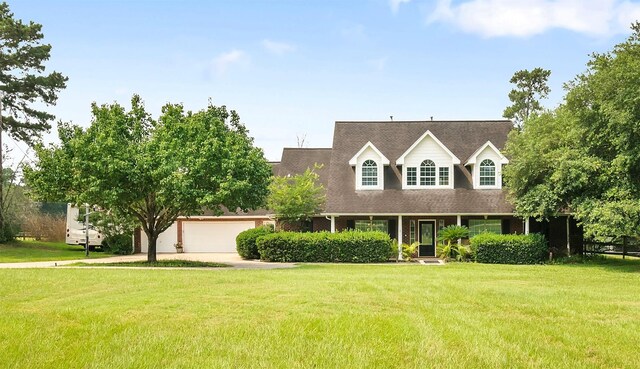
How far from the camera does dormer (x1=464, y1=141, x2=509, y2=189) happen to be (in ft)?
104

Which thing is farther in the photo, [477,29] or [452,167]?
[452,167]

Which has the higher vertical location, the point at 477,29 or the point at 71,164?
the point at 477,29

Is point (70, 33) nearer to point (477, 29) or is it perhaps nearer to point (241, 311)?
point (241, 311)

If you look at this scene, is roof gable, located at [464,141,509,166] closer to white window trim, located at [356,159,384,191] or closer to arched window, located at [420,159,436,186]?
arched window, located at [420,159,436,186]

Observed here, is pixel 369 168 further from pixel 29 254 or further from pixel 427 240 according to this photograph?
pixel 29 254

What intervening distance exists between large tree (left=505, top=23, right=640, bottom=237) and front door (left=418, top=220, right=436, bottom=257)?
189 inches

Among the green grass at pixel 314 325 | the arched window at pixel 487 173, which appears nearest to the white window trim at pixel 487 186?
the arched window at pixel 487 173

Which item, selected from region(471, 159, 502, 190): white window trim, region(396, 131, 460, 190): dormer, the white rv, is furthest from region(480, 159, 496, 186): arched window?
the white rv

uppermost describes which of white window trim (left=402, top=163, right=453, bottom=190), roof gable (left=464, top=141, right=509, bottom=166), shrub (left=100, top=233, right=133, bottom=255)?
roof gable (left=464, top=141, right=509, bottom=166)

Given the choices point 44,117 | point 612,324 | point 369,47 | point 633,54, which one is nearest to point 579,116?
point 633,54

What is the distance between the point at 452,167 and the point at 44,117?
936 inches

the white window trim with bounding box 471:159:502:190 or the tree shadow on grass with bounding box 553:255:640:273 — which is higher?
the white window trim with bounding box 471:159:502:190

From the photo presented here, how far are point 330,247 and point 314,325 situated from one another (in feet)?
59.9

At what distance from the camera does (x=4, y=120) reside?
121 ft
